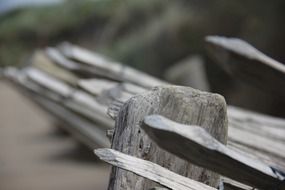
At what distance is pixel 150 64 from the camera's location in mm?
4629

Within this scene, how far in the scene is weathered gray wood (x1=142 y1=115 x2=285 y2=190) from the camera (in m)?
0.59

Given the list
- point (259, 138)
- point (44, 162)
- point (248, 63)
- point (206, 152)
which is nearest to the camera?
point (206, 152)

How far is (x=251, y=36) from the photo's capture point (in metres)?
3.26

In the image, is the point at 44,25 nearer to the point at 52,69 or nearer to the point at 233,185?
the point at 52,69

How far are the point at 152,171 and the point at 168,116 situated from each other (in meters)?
0.06

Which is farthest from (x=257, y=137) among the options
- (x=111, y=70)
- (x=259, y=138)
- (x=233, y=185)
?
(x=111, y=70)

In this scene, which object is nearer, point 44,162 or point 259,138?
point 259,138

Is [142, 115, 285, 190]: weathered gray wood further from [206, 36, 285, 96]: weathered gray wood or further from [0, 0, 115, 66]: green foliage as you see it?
[0, 0, 115, 66]: green foliage

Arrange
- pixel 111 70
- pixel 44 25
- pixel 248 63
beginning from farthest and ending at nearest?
1. pixel 44 25
2. pixel 111 70
3. pixel 248 63

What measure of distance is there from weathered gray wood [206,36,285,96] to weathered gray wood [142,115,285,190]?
0.30m

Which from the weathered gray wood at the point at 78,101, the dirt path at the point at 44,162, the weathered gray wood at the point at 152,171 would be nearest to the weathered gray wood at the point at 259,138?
the weathered gray wood at the point at 152,171

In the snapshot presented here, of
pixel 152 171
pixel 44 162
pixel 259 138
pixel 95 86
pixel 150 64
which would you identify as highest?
pixel 150 64

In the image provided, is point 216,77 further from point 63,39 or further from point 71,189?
point 63,39

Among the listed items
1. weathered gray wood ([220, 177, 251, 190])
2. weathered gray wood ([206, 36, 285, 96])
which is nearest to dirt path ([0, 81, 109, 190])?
weathered gray wood ([206, 36, 285, 96])
